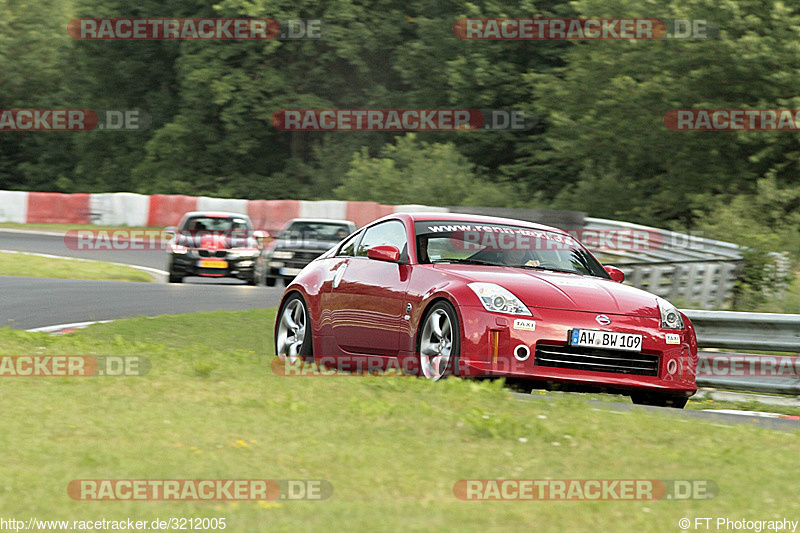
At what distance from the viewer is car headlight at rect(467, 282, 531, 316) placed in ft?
26.9

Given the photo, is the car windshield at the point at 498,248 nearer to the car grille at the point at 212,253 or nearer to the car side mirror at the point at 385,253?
the car side mirror at the point at 385,253

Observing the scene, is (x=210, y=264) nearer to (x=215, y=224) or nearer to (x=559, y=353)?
(x=215, y=224)

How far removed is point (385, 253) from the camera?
905 centimetres

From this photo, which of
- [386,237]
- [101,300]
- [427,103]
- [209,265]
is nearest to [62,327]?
[101,300]

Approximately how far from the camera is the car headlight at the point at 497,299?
8.19 m

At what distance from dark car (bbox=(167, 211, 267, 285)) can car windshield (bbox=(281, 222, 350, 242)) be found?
682 mm

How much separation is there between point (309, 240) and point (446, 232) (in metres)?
14.8

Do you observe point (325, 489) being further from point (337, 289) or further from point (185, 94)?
point (185, 94)

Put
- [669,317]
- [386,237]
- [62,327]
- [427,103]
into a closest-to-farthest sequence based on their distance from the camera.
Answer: [669,317]
[386,237]
[62,327]
[427,103]

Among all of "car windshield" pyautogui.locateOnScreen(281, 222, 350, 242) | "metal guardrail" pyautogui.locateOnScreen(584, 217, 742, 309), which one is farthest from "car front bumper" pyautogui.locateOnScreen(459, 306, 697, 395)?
"car windshield" pyautogui.locateOnScreen(281, 222, 350, 242)

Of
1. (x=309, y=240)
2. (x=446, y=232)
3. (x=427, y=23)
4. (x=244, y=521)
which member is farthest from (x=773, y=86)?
(x=244, y=521)

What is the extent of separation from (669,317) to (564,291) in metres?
0.79

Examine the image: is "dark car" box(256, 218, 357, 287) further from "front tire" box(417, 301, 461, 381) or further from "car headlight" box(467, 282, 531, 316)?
"car headlight" box(467, 282, 531, 316)

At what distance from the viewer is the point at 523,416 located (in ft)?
21.8
